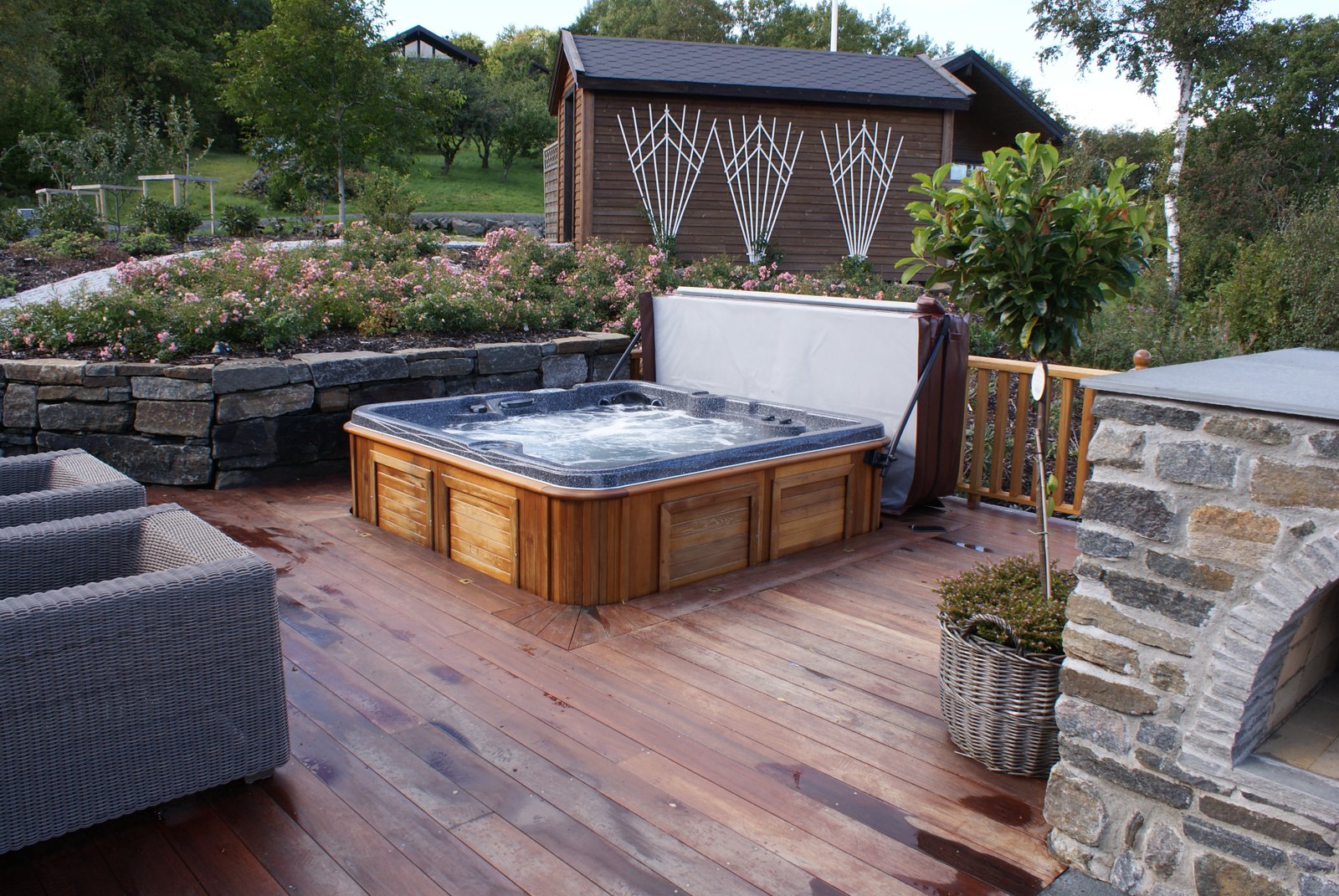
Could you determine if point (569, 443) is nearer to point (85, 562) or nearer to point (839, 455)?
point (839, 455)

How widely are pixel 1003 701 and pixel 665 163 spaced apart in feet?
31.6

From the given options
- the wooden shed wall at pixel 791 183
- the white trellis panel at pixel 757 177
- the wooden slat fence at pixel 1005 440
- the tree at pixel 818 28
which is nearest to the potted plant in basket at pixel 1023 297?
the wooden slat fence at pixel 1005 440

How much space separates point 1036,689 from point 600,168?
31.1 feet

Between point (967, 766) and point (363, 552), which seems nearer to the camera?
point (967, 766)

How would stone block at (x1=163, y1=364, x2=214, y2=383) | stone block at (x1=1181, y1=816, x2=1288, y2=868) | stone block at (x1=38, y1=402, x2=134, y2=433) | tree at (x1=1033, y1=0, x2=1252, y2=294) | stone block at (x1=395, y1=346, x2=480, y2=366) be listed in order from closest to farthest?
stone block at (x1=1181, y1=816, x2=1288, y2=868) < stone block at (x1=163, y1=364, x2=214, y2=383) < stone block at (x1=38, y1=402, x2=134, y2=433) < stone block at (x1=395, y1=346, x2=480, y2=366) < tree at (x1=1033, y1=0, x2=1252, y2=294)

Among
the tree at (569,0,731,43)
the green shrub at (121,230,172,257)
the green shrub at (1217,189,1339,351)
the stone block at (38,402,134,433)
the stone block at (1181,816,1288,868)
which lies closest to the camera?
the stone block at (1181,816,1288,868)

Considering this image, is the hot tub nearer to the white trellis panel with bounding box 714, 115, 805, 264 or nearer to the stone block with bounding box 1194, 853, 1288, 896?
the stone block with bounding box 1194, 853, 1288, 896

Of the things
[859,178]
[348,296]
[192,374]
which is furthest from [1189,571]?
[859,178]

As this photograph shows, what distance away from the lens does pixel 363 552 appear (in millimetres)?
4344

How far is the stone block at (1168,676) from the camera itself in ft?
6.65

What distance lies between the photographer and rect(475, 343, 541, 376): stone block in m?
6.11

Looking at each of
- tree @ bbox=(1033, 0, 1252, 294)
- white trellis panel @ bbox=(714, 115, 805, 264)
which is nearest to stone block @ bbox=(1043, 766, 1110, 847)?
white trellis panel @ bbox=(714, 115, 805, 264)

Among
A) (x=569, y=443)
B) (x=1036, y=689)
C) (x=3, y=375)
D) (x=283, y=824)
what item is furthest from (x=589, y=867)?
(x=3, y=375)

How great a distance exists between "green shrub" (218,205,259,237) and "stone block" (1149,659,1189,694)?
13100 mm
